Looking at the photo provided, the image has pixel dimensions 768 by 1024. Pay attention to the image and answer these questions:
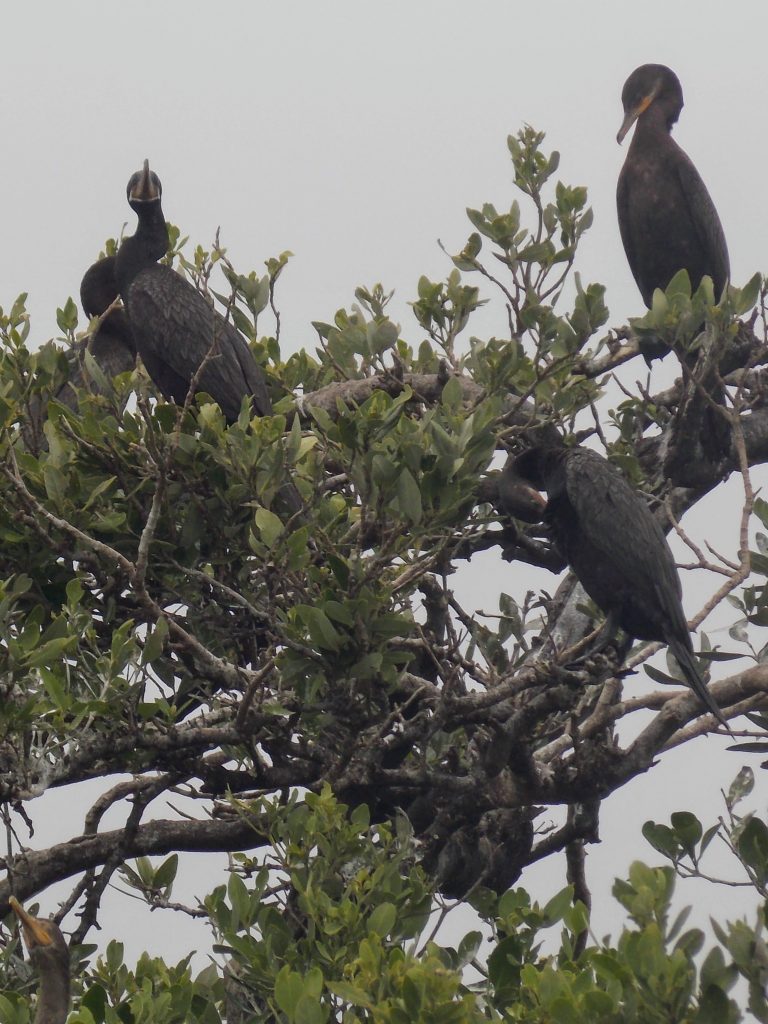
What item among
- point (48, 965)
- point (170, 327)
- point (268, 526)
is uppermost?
point (170, 327)

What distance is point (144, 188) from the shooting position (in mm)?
6898

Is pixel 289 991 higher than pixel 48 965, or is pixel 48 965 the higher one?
pixel 48 965

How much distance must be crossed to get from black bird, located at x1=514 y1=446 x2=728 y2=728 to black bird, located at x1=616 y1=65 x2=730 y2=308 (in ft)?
7.76

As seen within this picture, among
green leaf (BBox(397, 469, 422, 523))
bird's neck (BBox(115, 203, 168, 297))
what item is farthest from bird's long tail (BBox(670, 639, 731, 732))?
bird's neck (BBox(115, 203, 168, 297))

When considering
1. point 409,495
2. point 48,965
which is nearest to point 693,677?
point 409,495

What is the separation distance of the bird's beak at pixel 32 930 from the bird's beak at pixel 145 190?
11.3 ft

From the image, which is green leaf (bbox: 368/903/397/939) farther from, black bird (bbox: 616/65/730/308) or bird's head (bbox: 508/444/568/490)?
black bird (bbox: 616/65/730/308)

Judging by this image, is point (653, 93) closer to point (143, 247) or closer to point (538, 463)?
point (143, 247)

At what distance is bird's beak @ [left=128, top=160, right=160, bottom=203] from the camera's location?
6.89 meters

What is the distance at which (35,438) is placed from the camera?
4816 mm

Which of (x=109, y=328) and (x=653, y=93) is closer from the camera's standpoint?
(x=109, y=328)

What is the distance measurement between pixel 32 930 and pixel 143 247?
3.27m

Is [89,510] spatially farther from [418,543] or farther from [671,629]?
[671,629]

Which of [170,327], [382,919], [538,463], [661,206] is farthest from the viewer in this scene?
[661,206]
